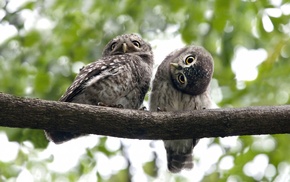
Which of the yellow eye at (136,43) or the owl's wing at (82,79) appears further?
the yellow eye at (136,43)

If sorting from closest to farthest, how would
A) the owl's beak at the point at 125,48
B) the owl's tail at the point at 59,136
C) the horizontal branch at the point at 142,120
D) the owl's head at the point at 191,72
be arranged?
the horizontal branch at the point at 142,120
the owl's tail at the point at 59,136
the owl's head at the point at 191,72
the owl's beak at the point at 125,48

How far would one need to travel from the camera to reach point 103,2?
561 cm

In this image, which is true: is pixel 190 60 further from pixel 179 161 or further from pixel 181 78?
pixel 179 161

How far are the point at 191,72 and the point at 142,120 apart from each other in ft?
4.00

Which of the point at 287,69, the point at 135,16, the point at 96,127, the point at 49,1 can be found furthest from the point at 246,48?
the point at 96,127

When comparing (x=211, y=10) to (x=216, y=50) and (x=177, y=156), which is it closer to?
(x=216, y=50)

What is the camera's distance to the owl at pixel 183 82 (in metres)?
4.18

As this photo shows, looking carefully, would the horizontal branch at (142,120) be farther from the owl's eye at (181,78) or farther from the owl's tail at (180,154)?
the owl's tail at (180,154)

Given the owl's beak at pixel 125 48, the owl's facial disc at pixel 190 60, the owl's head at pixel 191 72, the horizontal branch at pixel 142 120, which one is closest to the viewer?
the horizontal branch at pixel 142 120

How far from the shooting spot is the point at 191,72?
13.8 ft

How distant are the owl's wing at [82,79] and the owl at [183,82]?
1.61 ft

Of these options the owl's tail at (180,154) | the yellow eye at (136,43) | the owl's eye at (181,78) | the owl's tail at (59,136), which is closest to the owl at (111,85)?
the owl's tail at (59,136)

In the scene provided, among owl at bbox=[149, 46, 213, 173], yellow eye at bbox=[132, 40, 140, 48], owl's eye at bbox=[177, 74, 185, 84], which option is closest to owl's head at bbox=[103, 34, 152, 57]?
yellow eye at bbox=[132, 40, 140, 48]

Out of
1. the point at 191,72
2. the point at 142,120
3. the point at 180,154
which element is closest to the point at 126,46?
the point at 191,72
